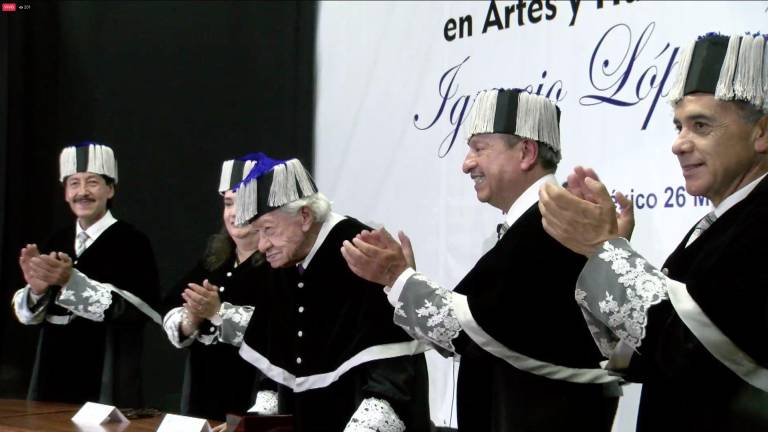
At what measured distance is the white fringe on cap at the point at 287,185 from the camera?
2801 mm

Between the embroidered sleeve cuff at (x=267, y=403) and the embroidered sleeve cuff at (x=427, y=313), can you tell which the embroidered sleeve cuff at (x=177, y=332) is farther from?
the embroidered sleeve cuff at (x=427, y=313)

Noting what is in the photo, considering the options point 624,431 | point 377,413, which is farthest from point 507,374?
point 624,431

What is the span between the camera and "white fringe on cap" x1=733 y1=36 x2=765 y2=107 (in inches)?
68.0

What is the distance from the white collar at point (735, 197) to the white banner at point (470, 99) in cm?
151

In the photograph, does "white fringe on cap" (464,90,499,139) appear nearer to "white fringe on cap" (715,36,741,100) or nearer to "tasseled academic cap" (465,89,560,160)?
"tasseled academic cap" (465,89,560,160)

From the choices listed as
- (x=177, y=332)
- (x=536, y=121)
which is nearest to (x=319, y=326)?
(x=536, y=121)

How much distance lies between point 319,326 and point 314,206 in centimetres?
35

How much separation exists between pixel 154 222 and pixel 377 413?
3324 millimetres

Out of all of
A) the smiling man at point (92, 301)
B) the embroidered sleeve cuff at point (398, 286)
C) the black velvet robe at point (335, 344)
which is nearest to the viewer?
the embroidered sleeve cuff at point (398, 286)

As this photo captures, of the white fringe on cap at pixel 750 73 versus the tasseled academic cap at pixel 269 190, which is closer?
the white fringe on cap at pixel 750 73

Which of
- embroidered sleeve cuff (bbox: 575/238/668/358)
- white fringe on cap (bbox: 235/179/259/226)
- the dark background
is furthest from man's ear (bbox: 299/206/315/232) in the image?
the dark background

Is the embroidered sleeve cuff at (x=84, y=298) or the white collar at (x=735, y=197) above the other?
the white collar at (x=735, y=197)

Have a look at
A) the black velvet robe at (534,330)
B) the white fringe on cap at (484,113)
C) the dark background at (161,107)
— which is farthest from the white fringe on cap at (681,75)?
the dark background at (161,107)

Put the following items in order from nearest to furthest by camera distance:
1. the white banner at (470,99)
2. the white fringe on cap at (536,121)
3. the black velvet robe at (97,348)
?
the white fringe on cap at (536,121), the white banner at (470,99), the black velvet robe at (97,348)
